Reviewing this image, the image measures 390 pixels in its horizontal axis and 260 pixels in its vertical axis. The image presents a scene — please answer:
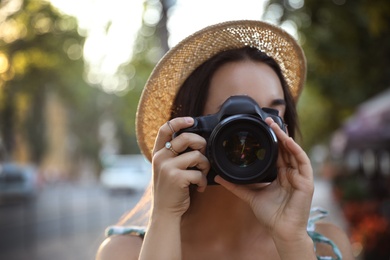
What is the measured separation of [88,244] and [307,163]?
9.35 m

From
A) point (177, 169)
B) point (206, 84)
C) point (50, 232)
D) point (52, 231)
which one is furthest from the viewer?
point (52, 231)

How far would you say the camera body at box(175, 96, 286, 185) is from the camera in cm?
157

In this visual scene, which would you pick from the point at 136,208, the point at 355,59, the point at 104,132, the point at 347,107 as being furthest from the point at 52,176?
the point at 136,208

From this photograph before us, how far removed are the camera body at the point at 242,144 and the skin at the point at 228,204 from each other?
3 cm

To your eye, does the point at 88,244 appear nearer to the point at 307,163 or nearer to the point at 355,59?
the point at 355,59

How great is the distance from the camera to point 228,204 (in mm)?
1821

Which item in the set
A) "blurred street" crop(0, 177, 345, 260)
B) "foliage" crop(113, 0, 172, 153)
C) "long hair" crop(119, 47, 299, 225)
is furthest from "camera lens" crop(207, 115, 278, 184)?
"blurred street" crop(0, 177, 345, 260)

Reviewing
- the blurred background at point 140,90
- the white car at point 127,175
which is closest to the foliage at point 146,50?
the blurred background at point 140,90

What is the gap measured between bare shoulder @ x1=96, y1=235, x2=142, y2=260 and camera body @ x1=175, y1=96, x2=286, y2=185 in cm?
34

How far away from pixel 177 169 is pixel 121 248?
35cm

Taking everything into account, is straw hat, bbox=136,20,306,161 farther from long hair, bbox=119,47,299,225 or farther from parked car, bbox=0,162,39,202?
parked car, bbox=0,162,39,202

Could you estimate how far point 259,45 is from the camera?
77.0 inches

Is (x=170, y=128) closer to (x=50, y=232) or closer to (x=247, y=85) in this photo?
(x=247, y=85)

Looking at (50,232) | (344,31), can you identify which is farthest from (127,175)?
(344,31)
